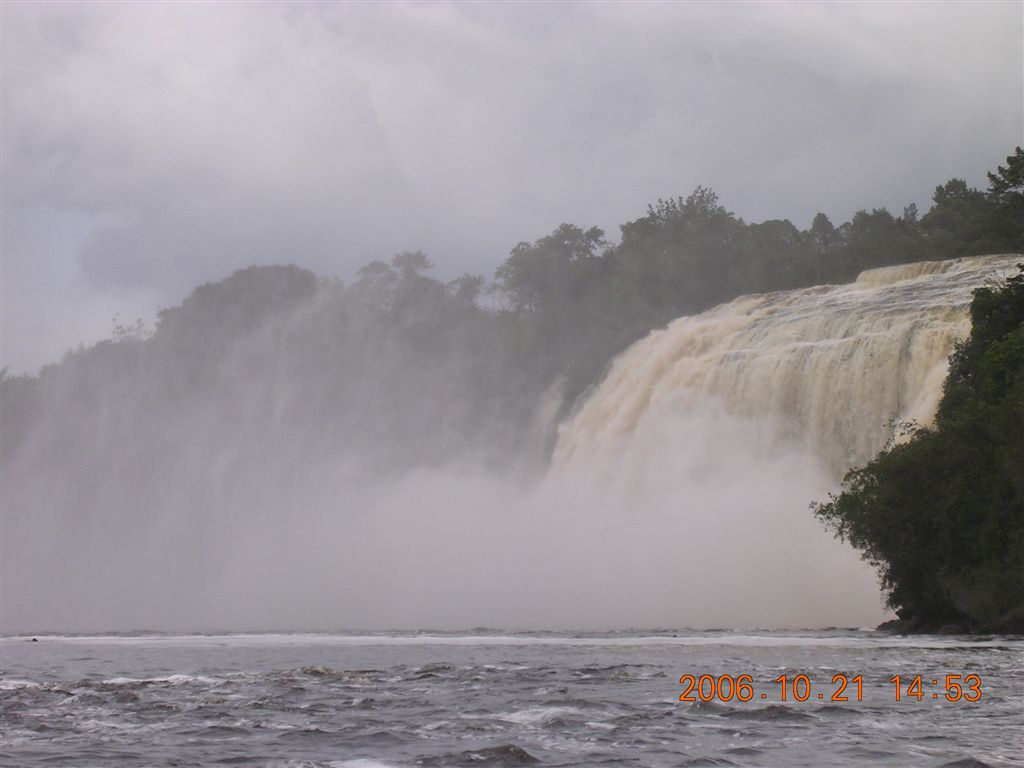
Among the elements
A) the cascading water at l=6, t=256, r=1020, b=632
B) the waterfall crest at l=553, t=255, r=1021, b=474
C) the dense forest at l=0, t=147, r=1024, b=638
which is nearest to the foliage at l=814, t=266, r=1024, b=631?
the cascading water at l=6, t=256, r=1020, b=632

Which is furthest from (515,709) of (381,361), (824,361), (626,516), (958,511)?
(381,361)

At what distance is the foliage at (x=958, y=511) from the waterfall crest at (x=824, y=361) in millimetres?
4468

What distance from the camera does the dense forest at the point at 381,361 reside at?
202 ft

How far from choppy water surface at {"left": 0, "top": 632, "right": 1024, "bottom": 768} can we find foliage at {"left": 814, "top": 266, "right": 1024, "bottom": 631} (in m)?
2.84

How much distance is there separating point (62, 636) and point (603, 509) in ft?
56.7

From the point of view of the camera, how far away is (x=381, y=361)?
69.1 m

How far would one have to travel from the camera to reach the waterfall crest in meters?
33.2

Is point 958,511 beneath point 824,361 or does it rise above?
beneath

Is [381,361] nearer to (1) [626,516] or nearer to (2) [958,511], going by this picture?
(1) [626,516]

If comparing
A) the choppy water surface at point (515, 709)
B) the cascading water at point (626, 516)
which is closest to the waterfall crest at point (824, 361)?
the cascading water at point (626, 516)

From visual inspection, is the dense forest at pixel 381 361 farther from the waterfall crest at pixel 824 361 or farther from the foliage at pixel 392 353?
the waterfall crest at pixel 824 361

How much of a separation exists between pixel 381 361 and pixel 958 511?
152 feet

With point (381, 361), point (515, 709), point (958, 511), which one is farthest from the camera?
point (381, 361)

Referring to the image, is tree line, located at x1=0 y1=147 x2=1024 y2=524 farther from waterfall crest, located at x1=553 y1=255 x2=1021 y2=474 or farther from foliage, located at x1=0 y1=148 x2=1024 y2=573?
waterfall crest, located at x1=553 y1=255 x2=1021 y2=474
